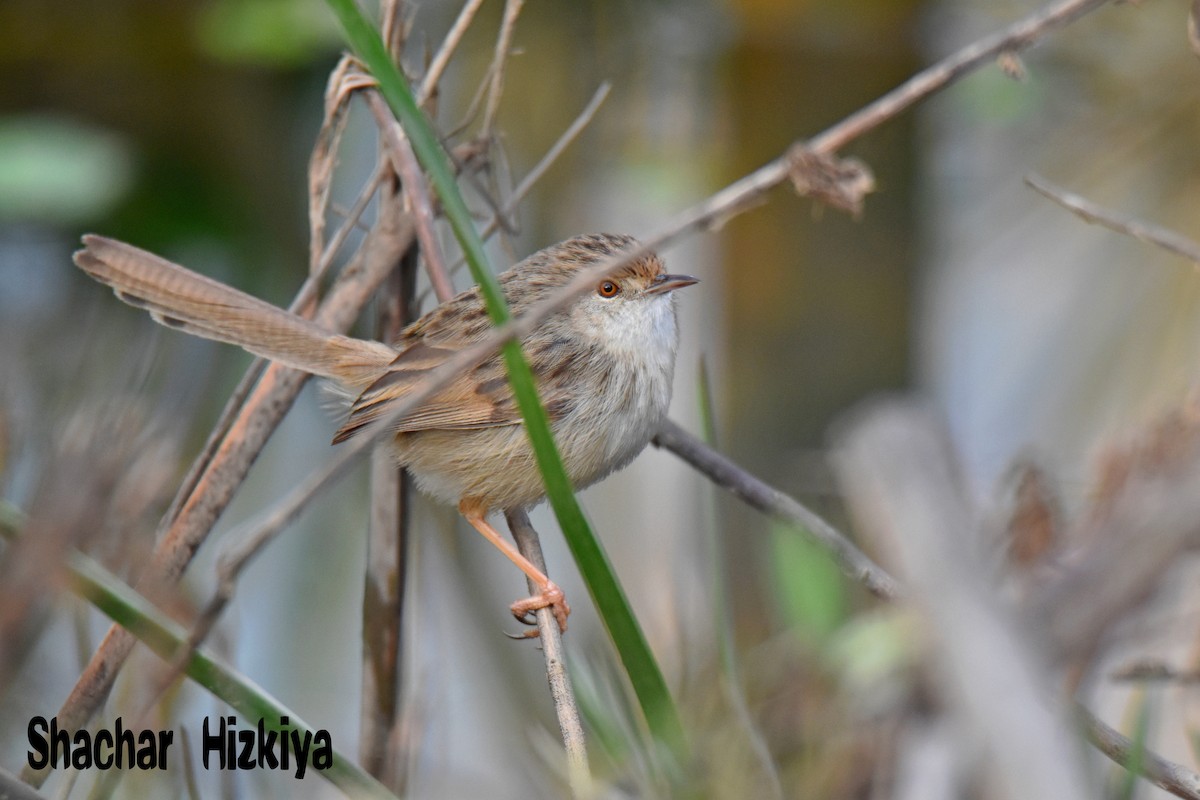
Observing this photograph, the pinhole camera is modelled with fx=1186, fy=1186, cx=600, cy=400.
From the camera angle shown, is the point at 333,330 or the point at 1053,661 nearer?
the point at 1053,661

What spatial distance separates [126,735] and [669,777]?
918mm

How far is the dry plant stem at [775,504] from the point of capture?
232 cm

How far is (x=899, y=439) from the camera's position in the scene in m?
0.96

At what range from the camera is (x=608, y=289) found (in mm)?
3514

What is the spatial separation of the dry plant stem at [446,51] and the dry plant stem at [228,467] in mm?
313

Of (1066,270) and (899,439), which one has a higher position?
(1066,270)

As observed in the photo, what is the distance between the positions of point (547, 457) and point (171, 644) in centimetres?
55

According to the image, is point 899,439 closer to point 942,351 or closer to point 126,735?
point 126,735

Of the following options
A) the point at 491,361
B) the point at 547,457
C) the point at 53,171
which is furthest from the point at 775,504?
the point at 53,171

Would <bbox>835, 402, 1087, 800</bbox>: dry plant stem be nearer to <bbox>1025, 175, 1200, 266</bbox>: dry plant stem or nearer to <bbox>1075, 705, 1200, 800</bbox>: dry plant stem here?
<bbox>1075, 705, 1200, 800</bbox>: dry plant stem

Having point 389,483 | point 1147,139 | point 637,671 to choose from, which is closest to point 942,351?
point 1147,139

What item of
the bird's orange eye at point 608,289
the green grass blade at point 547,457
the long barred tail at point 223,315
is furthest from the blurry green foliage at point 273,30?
the green grass blade at point 547,457

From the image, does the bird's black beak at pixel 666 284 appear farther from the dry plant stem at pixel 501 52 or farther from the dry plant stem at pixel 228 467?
the dry plant stem at pixel 228 467

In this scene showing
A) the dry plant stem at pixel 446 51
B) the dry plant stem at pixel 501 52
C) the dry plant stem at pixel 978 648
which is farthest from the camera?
the dry plant stem at pixel 501 52
